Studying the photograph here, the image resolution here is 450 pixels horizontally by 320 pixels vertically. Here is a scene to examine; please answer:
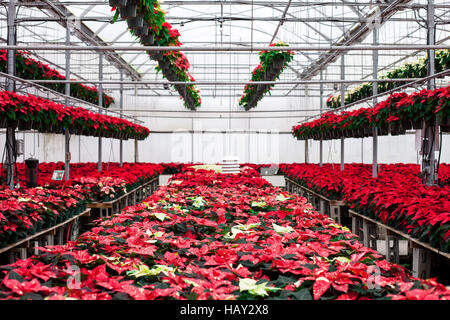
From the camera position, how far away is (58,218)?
4.59 m

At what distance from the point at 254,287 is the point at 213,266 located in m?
0.46

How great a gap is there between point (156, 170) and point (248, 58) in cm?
727

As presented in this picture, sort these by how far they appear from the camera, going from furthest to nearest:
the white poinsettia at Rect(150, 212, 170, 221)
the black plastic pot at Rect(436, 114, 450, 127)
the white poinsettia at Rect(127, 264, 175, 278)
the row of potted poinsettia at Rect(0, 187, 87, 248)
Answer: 1. the black plastic pot at Rect(436, 114, 450, 127)
2. the row of potted poinsettia at Rect(0, 187, 87, 248)
3. the white poinsettia at Rect(150, 212, 170, 221)
4. the white poinsettia at Rect(127, 264, 175, 278)

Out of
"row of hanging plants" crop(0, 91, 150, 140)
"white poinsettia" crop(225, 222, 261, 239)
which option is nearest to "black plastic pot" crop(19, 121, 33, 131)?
"row of hanging plants" crop(0, 91, 150, 140)

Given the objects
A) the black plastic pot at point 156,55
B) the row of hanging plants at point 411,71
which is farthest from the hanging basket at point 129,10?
the row of hanging plants at point 411,71

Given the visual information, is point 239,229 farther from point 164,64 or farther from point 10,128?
point 10,128

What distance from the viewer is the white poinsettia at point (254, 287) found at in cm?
159

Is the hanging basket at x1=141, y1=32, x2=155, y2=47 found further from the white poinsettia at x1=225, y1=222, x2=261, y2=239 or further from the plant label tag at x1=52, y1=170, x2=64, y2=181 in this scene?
the white poinsettia at x1=225, y1=222, x2=261, y2=239

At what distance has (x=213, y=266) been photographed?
2.06 m

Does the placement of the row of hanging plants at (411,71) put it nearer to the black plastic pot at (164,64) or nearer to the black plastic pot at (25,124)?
the black plastic pot at (164,64)

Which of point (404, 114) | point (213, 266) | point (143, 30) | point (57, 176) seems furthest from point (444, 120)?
point (57, 176)

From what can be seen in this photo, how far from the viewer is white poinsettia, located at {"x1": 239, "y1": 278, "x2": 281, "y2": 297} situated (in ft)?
5.21
